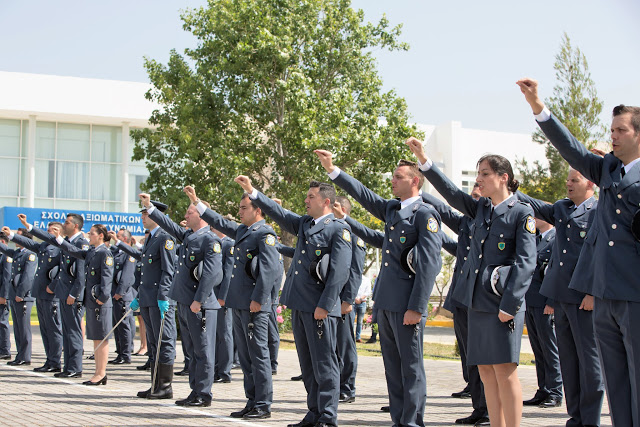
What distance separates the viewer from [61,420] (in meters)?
7.47

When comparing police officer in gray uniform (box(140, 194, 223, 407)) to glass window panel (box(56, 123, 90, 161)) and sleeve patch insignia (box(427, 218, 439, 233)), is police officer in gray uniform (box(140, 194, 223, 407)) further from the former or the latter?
glass window panel (box(56, 123, 90, 161))

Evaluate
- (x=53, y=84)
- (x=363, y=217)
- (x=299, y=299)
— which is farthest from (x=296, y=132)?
Result: (x=53, y=84)

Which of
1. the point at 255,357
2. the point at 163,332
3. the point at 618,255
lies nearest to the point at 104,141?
the point at 163,332

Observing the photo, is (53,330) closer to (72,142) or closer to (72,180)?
(72,180)

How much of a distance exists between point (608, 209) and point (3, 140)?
120 ft

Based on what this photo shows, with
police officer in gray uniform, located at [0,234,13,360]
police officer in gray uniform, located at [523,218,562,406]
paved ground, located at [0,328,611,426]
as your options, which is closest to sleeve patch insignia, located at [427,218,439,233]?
paved ground, located at [0,328,611,426]

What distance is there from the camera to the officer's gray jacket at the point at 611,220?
4.44 meters

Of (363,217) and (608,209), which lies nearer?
(608,209)

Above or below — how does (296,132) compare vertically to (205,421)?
above

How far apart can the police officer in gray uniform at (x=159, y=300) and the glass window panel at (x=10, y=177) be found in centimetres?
2987

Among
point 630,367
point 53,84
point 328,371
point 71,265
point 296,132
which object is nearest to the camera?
point 630,367

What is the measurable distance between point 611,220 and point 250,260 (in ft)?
14.9

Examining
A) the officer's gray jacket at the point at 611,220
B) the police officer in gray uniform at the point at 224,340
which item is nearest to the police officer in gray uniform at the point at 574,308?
the officer's gray jacket at the point at 611,220

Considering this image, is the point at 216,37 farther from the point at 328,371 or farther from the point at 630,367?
the point at 630,367
